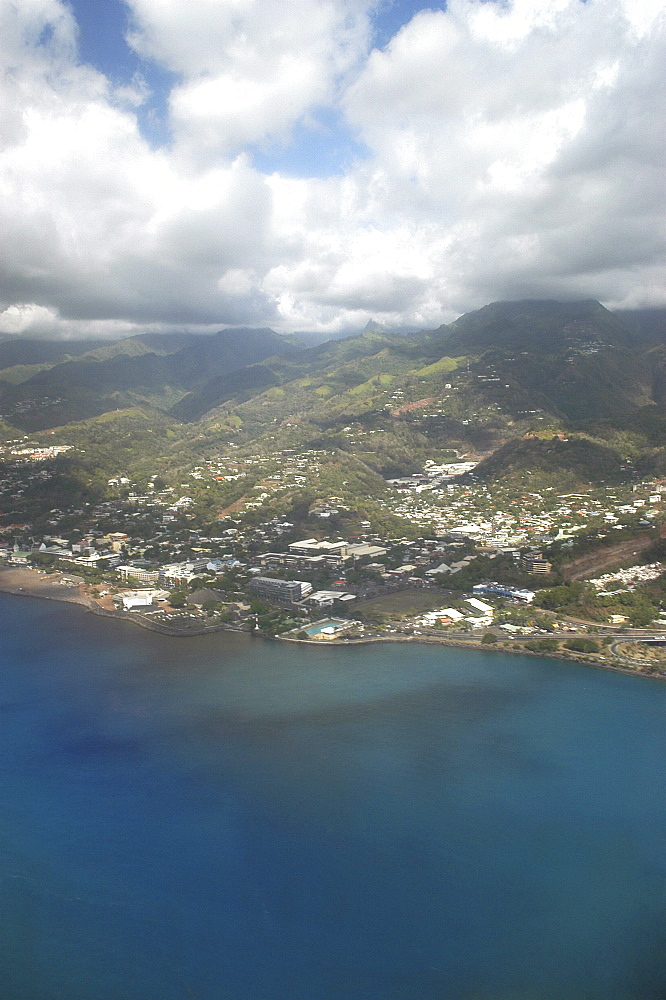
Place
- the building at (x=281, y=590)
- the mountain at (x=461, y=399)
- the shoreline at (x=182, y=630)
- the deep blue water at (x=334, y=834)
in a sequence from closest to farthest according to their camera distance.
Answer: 1. the deep blue water at (x=334, y=834)
2. the shoreline at (x=182, y=630)
3. the building at (x=281, y=590)
4. the mountain at (x=461, y=399)

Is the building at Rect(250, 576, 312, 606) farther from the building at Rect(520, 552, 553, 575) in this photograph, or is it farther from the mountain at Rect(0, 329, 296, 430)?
the mountain at Rect(0, 329, 296, 430)

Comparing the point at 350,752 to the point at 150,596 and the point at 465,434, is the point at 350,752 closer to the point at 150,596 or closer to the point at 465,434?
the point at 150,596

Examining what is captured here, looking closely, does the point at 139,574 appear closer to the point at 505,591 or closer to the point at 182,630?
the point at 182,630

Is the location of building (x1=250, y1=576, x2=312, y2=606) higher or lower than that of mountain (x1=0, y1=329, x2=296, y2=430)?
lower

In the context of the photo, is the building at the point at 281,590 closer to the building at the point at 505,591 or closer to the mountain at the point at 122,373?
the building at the point at 505,591

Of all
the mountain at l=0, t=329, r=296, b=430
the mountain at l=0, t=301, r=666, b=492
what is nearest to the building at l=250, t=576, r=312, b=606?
the mountain at l=0, t=301, r=666, b=492

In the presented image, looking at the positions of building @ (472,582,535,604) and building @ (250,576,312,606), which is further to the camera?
building @ (250,576,312,606)

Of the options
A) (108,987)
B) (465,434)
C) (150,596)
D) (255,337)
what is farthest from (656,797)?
(255,337)

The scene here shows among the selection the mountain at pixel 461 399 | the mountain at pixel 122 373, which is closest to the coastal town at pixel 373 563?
the mountain at pixel 461 399
